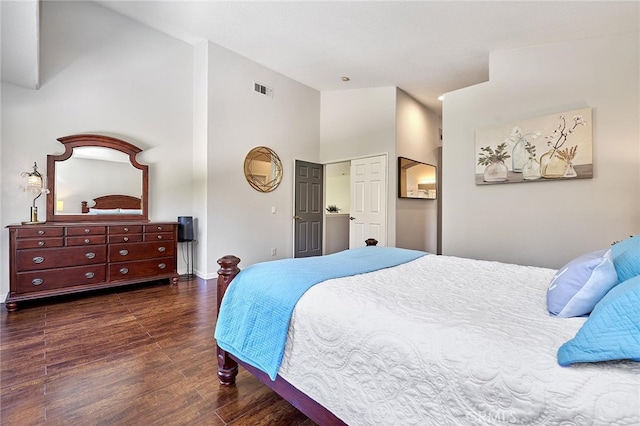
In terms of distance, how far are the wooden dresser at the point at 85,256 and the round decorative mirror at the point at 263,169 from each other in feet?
4.54

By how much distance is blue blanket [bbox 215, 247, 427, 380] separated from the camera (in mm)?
1334

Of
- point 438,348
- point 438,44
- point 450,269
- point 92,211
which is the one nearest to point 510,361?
point 438,348

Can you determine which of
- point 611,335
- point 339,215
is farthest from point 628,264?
point 339,215

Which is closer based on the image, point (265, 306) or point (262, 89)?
point (265, 306)

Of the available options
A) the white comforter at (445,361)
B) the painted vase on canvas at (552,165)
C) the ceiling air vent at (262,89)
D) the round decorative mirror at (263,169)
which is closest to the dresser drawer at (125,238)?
the round decorative mirror at (263,169)

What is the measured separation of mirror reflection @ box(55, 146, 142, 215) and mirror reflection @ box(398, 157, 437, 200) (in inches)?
155

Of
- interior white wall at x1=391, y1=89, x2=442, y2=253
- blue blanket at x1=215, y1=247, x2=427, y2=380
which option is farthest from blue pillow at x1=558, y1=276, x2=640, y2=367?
interior white wall at x1=391, y1=89, x2=442, y2=253

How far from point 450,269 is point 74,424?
2.17 m

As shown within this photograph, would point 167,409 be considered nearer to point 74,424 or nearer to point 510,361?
point 74,424

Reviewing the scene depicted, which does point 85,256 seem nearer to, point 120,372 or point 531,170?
Result: point 120,372

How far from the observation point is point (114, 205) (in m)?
3.76

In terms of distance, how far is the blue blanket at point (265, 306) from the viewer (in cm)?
133

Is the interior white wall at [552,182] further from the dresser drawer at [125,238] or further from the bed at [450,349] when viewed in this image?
the dresser drawer at [125,238]

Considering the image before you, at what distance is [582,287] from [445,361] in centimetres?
64
